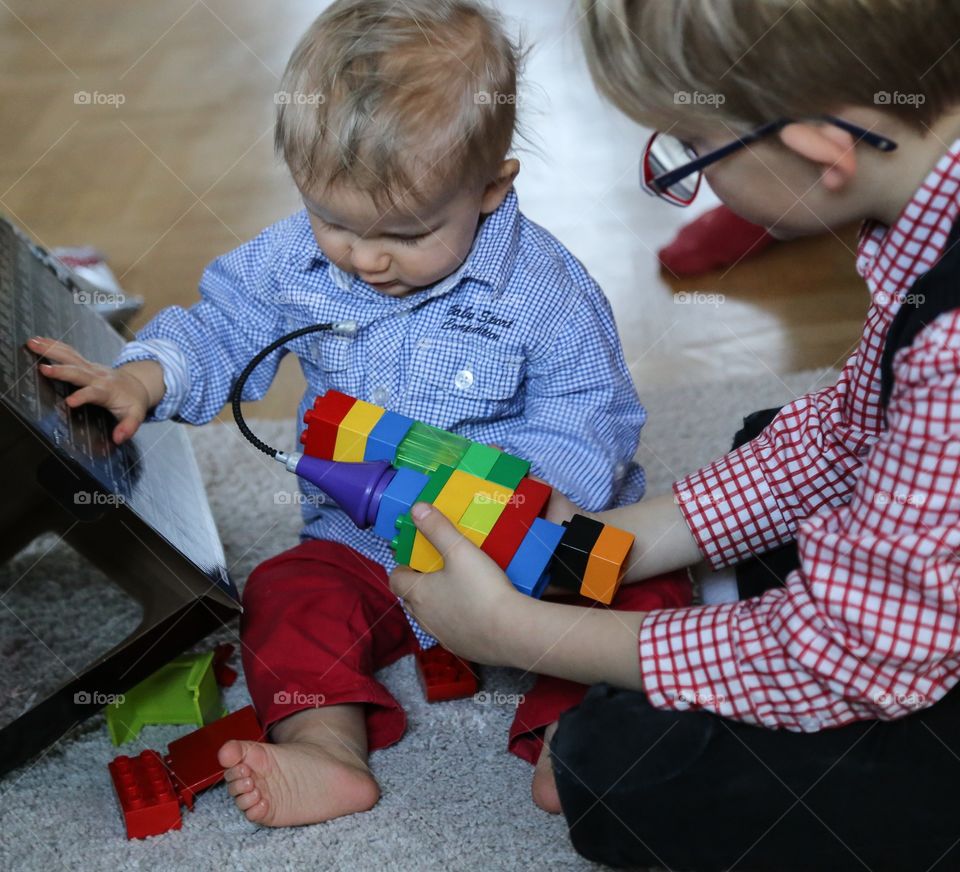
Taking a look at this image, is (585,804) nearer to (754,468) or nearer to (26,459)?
(754,468)

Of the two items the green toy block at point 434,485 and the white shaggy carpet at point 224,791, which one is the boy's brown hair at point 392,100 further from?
the white shaggy carpet at point 224,791

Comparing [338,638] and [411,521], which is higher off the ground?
[411,521]

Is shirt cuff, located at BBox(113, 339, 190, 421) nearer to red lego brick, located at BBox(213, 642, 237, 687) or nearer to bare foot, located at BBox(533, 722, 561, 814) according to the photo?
red lego brick, located at BBox(213, 642, 237, 687)

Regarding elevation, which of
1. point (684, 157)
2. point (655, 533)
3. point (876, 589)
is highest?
point (684, 157)

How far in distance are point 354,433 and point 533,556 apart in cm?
17

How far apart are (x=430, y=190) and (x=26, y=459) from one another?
0.39 meters

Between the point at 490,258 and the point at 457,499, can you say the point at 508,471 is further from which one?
the point at 490,258

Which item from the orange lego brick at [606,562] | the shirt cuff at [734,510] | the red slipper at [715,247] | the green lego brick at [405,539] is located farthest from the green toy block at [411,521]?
the red slipper at [715,247]

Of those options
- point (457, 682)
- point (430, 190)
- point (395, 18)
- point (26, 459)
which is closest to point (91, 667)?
point (26, 459)

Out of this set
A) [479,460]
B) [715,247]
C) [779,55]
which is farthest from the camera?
[715,247]

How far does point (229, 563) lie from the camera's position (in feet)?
3.94

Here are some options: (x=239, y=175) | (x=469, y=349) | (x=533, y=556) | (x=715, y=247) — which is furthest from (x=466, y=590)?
(x=239, y=175)

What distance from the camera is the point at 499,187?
992mm

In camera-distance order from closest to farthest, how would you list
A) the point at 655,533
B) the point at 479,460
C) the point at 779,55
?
the point at 779,55 < the point at 479,460 < the point at 655,533
